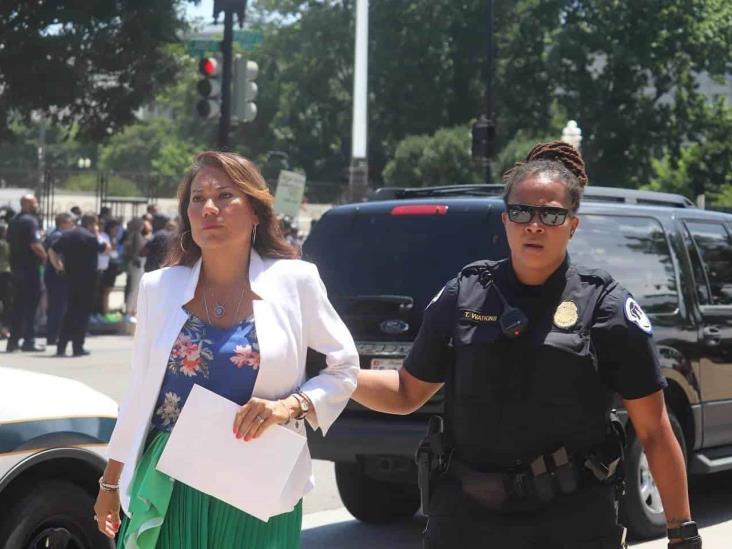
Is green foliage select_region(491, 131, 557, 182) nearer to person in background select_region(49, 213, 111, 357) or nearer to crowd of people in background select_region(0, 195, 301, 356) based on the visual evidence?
crowd of people in background select_region(0, 195, 301, 356)

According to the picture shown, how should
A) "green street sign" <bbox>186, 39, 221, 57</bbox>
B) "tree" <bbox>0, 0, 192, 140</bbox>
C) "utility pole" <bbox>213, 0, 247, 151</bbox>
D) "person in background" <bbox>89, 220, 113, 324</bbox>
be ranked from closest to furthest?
"utility pole" <bbox>213, 0, 247, 151</bbox>
"green street sign" <bbox>186, 39, 221, 57</bbox>
"person in background" <bbox>89, 220, 113, 324</bbox>
"tree" <bbox>0, 0, 192, 140</bbox>

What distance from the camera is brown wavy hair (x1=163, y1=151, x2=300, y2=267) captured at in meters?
3.74

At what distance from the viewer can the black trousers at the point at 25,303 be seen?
57.1 feet

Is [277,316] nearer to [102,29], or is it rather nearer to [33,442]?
[33,442]

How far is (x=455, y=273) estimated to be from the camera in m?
6.98

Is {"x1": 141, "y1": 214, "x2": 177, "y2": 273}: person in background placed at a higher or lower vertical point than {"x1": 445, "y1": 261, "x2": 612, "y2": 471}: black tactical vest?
lower

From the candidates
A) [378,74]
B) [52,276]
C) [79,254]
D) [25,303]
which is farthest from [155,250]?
[378,74]

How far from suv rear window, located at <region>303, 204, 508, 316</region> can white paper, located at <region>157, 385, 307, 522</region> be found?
11.5 feet

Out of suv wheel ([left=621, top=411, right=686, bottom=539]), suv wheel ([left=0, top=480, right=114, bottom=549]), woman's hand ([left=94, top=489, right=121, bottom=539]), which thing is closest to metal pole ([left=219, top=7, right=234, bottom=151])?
suv wheel ([left=621, top=411, right=686, bottom=539])

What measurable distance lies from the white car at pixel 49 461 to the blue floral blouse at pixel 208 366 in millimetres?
1581

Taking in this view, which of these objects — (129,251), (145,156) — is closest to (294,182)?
(129,251)

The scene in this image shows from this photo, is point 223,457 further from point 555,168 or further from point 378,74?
point 378,74

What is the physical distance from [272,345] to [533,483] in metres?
0.78

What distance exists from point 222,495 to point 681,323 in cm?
466
